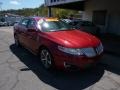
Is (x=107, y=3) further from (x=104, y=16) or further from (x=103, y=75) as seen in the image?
(x=103, y=75)

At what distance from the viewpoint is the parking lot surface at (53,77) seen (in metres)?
4.66

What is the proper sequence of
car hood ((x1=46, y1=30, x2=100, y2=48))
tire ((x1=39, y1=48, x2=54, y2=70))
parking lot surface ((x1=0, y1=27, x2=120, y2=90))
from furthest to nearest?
tire ((x1=39, y1=48, x2=54, y2=70)) < car hood ((x1=46, y1=30, x2=100, y2=48)) < parking lot surface ((x1=0, y1=27, x2=120, y2=90))

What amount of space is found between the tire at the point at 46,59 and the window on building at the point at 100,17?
12.7 m

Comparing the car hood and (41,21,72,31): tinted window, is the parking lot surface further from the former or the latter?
(41,21,72,31): tinted window

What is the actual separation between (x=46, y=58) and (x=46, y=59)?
0.03 meters

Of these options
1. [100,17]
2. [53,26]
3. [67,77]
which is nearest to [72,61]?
[67,77]

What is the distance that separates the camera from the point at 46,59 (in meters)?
5.75

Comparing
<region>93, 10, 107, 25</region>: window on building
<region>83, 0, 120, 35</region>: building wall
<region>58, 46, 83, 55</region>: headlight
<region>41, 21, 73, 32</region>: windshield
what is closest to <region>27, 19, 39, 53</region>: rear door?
<region>41, 21, 73, 32</region>: windshield

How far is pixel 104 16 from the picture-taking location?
57.6 feet

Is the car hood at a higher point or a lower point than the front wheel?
higher

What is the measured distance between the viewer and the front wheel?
5467mm

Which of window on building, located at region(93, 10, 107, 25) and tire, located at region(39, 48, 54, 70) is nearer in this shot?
tire, located at region(39, 48, 54, 70)

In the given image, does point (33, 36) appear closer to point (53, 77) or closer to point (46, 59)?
point (46, 59)

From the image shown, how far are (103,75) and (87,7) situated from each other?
604 inches
